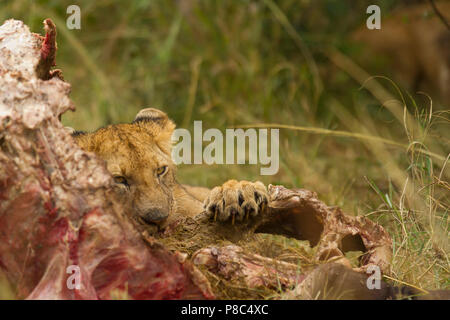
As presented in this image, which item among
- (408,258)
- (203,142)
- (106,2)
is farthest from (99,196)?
(106,2)

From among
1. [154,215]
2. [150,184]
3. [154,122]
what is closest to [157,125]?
[154,122]

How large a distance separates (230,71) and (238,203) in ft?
13.0

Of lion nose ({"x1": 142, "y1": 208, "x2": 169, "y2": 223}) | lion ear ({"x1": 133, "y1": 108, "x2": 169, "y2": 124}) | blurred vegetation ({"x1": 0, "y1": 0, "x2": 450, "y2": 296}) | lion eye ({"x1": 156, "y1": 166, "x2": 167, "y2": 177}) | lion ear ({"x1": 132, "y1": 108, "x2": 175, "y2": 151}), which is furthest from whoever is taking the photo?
blurred vegetation ({"x1": 0, "y1": 0, "x2": 450, "y2": 296})

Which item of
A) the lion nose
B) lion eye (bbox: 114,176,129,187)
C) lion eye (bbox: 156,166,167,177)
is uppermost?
lion eye (bbox: 156,166,167,177)

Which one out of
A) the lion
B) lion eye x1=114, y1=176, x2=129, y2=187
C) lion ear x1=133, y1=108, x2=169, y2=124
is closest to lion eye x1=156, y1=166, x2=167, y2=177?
the lion

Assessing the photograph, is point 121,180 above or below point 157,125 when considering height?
below

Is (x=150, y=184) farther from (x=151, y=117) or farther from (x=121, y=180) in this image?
(x=151, y=117)

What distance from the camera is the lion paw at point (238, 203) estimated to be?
2.70m

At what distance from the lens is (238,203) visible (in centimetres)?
272

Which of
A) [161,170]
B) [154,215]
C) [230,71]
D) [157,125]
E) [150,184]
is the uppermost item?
[230,71]

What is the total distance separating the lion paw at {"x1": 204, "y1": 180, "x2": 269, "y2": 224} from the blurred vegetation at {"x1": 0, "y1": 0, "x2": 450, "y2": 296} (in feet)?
8.08

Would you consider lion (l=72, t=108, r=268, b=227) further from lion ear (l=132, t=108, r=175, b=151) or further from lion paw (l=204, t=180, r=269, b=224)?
lion ear (l=132, t=108, r=175, b=151)

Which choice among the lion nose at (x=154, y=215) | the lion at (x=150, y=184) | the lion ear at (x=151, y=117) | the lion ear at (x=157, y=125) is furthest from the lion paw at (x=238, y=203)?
the lion ear at (x=151, y=117)

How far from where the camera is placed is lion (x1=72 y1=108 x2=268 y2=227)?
2682mm
